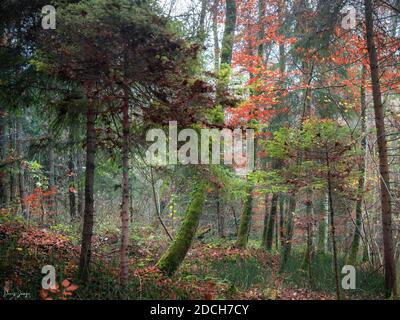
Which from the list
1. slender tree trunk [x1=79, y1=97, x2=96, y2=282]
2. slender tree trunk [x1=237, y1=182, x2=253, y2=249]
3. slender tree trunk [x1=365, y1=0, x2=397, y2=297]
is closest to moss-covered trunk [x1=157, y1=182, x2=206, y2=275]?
slender tree trunk [x1=79, y1=97, x2=96, y2=282]

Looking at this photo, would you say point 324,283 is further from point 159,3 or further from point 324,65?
point 159,3

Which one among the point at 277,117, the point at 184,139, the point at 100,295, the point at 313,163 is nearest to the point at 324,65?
the point at 277,117

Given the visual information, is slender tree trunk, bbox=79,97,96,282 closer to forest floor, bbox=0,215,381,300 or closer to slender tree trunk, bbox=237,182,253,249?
forest floor, bbox=0,215,381,300

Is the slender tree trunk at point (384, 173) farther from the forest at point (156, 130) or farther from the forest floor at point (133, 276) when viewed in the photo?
the forest floor at point (133, 276)

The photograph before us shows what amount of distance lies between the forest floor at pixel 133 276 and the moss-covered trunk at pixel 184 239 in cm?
33

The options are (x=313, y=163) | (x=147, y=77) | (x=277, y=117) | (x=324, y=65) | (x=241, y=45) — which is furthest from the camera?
(x=241, y=45)

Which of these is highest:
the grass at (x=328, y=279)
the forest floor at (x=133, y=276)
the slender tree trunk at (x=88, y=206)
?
the slender tree trunk at (x=88, y=206)

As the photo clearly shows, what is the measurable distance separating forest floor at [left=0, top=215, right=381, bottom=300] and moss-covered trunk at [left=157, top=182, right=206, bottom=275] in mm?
325

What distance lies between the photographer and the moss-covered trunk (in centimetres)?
872

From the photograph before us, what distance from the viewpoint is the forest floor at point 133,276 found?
590cm

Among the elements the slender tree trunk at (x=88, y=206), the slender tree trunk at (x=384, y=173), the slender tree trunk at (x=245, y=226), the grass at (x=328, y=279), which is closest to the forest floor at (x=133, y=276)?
the grass at (x=328, y=279)

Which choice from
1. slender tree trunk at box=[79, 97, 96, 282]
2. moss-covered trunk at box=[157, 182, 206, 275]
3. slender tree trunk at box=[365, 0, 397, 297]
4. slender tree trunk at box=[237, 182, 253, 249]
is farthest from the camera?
slender tree trunk at box=[237, 182, 253, 249]

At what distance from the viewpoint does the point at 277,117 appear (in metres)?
15.5

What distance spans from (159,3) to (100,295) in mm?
5227
